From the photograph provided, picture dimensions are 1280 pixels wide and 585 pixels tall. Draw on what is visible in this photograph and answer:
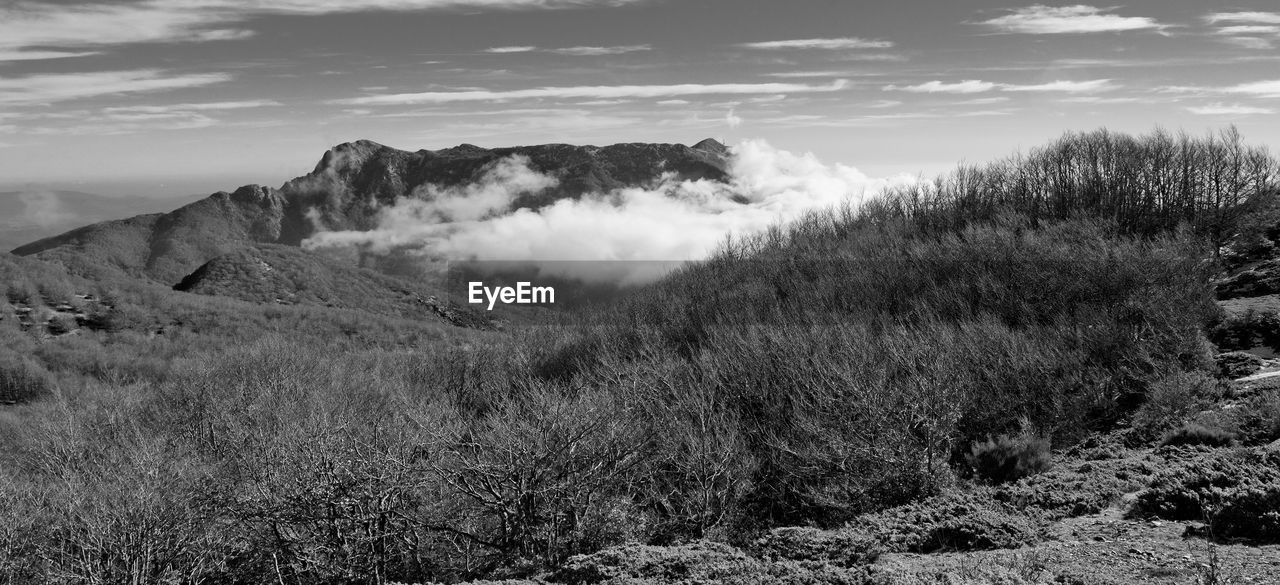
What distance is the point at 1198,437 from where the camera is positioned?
23.4 m

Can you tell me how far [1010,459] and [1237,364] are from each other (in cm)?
1446

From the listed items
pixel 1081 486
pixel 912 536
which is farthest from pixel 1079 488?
pixel 912 536

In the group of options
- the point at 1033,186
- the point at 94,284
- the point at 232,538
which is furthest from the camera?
the point at 94,284

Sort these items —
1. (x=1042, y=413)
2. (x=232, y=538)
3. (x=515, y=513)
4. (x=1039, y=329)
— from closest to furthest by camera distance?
(x=515, y=513), (x=232, y=538), (x=1042, y=413), (x=1039, y=329)

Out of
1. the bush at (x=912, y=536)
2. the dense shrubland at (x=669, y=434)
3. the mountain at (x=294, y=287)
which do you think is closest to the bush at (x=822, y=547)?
the bush at (x=912, y=536)

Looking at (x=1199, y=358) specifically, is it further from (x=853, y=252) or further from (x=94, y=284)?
(x=94, y=284)

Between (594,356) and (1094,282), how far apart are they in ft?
102

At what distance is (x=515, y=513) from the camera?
25.5 m

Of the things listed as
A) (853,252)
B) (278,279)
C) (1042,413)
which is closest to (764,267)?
(853,252)

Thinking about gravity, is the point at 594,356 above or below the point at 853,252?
below

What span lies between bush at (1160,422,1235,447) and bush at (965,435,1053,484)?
3551 millimetres

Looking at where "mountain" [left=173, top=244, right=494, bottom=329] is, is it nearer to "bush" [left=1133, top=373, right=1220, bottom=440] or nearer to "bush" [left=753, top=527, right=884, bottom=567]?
"bush" [left=1133, top=373, right=1220, bottom=440]

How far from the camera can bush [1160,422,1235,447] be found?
74.7ft

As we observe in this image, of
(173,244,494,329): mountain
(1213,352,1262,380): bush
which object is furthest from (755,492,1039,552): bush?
(173,244,494,329): mountain
